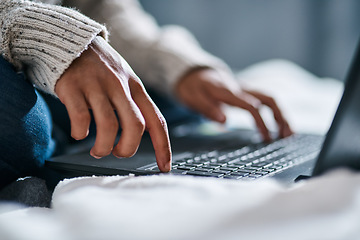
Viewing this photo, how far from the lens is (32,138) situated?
45 cm

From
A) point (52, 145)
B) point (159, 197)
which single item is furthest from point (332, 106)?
point (159, 197)

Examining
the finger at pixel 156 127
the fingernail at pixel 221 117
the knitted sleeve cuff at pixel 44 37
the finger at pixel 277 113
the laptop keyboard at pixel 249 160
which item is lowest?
the fingernail at pixel 221 117

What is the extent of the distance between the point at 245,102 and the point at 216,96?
0.09m

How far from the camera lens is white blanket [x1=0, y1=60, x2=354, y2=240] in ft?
0.81

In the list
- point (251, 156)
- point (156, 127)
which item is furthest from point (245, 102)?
point (156, 127)

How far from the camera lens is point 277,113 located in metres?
0.82

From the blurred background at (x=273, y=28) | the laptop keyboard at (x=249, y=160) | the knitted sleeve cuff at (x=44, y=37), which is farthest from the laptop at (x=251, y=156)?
the blurred background at (x=273, y=28)

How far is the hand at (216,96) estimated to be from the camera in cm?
80

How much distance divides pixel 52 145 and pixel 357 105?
40 centimetres

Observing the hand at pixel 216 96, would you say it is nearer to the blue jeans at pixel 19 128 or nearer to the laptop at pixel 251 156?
the laptop at pixel 251 156

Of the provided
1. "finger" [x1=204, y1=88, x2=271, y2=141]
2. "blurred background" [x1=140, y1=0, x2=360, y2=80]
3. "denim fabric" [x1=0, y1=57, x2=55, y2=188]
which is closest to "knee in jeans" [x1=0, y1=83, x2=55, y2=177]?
"denim fabric" [x1=0, y1=57, x2=55, y2=188]

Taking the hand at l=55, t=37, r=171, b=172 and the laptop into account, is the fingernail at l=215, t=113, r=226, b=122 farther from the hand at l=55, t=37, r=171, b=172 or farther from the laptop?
the hand at l=55, t=37, r=171, b=172

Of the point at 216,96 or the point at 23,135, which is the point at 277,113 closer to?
the point at 216,96

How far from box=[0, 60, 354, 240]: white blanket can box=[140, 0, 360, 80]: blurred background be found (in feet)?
6.55
